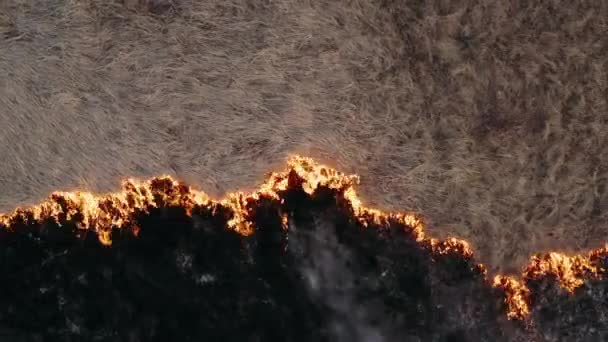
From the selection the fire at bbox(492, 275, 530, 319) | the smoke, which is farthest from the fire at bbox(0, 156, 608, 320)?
the smoke

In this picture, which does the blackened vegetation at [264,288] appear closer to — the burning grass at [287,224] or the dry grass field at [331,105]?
the burning grass at [287,224]

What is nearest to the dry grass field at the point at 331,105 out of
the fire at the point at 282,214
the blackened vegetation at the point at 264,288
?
the fire at the point at 282,214

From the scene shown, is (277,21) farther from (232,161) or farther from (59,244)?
(59,244)

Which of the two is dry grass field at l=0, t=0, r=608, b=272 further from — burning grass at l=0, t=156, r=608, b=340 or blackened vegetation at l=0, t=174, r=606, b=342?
blackened vegetation at l=0, t=174, r=606, b=342

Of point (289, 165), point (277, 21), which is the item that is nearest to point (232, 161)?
point (289, 165)

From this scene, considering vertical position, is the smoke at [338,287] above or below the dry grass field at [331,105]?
→ below

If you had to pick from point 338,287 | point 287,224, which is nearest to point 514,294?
point 338,287

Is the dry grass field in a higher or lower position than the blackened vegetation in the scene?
higher

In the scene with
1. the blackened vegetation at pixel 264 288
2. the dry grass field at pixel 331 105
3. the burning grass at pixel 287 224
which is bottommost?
the blackened vegetation at pixel 264 288
